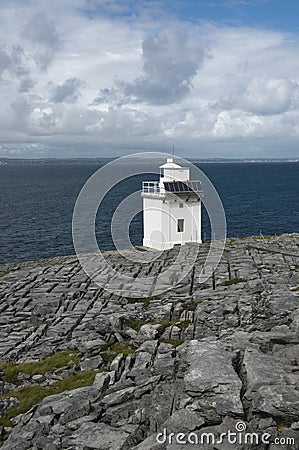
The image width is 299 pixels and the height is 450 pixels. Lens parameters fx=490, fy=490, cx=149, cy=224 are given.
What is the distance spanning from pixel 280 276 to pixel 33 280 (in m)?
14.0

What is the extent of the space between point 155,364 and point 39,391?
407cm

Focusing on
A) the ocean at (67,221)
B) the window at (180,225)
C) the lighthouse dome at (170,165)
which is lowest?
the ocean at (67,221)

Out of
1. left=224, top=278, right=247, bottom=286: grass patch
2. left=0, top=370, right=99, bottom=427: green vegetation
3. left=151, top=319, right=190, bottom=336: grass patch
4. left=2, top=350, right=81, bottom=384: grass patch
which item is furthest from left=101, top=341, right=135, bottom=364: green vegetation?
left=224, top=278, right=247, bottom=286: grass patch

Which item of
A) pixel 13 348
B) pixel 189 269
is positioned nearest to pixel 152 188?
pixel 189 269

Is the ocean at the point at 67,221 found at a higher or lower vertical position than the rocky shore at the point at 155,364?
Result: lower

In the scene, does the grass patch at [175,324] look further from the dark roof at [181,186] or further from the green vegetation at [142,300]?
the dark roof at [181,186]

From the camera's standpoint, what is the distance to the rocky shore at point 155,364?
10523mm

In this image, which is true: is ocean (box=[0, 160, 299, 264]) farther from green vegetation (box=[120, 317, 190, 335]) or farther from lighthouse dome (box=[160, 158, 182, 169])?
green vegetation (box=[120, 317, 190, 335])

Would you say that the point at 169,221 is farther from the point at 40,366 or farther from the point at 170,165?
the point at 40,366

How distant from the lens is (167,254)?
108 ft

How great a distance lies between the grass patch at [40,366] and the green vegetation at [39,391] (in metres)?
0.91

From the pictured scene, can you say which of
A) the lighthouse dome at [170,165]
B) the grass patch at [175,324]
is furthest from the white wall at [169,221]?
the grass patch at [175,324]

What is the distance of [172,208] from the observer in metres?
39.1

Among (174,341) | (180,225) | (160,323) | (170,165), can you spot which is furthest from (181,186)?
(174,341)
